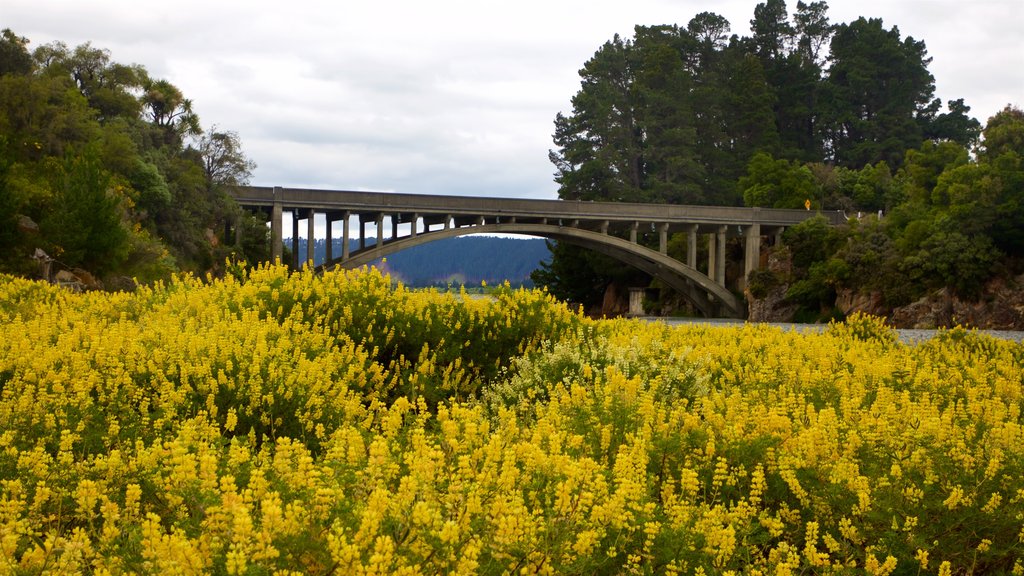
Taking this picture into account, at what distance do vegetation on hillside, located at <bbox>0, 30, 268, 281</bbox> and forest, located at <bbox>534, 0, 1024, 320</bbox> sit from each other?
26.5 metres

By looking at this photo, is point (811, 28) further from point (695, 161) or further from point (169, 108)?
point (169, 108)

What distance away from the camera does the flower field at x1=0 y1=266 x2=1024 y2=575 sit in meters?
3.35

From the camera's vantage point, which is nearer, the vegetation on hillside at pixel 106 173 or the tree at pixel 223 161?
the vegetation on hillside at pixel 106 173

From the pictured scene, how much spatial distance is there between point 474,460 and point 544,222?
37.6 m

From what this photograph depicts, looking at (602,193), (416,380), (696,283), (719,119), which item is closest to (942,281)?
(696,283)

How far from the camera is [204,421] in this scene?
18.0 ft

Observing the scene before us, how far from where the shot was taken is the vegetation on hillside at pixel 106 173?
25.7 m

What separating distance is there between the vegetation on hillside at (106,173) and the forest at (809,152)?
26488 mm

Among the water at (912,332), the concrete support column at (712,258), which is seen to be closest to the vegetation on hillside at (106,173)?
the water at (912,332)

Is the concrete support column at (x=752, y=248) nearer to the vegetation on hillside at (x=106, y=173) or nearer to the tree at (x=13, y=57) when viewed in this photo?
the vegetation on hillside at (x=106, y=173)

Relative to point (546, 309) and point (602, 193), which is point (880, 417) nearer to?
point (546, 309)

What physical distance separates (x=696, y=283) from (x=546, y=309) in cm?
3514

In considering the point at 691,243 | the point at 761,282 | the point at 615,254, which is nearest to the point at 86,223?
the point at 615,254

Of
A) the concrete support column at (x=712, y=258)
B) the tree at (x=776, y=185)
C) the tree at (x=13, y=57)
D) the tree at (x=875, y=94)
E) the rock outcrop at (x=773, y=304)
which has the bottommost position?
the rock outcrop at (x=773, y=304)
